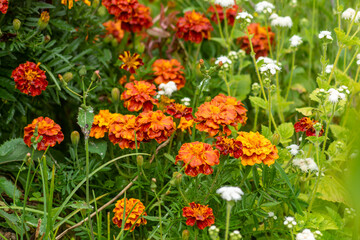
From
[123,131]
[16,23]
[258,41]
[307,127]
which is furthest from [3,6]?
[258,41]

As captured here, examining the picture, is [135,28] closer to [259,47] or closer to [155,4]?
[259,47]

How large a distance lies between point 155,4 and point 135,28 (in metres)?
1.49

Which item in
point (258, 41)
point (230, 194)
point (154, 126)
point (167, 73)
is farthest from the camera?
point (258, 41)

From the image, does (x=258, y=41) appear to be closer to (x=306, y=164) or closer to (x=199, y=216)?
(x=306, y=164)

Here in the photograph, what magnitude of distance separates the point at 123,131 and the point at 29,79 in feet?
1.48

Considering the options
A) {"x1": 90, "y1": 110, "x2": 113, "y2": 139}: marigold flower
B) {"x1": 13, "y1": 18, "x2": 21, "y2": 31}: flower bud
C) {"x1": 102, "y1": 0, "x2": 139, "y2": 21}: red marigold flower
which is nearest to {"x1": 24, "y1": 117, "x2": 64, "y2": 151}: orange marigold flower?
{"x1": 90, "y1": 110, "x2": 113, "y2": 139}: marigold flower

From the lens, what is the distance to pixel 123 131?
1.47 metres

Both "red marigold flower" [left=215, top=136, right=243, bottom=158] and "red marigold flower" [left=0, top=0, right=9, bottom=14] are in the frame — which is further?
"red marigold flower" [left=0, top=0, right=9, bottom=14]

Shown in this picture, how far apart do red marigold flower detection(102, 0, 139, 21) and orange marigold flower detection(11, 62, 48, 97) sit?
582mm

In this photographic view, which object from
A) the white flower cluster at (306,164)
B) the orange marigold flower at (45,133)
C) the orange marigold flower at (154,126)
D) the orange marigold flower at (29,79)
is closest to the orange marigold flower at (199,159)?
the orange marigold flower at (154,126)

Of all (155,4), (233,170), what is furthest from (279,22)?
(155,4)

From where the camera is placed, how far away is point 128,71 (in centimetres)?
207

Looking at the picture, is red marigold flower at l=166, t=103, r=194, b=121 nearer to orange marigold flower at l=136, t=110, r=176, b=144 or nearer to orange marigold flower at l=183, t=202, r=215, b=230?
orange marigold flower at l=136, t=110, r=176, b=144

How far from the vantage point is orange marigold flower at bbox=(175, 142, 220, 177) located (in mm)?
1255
